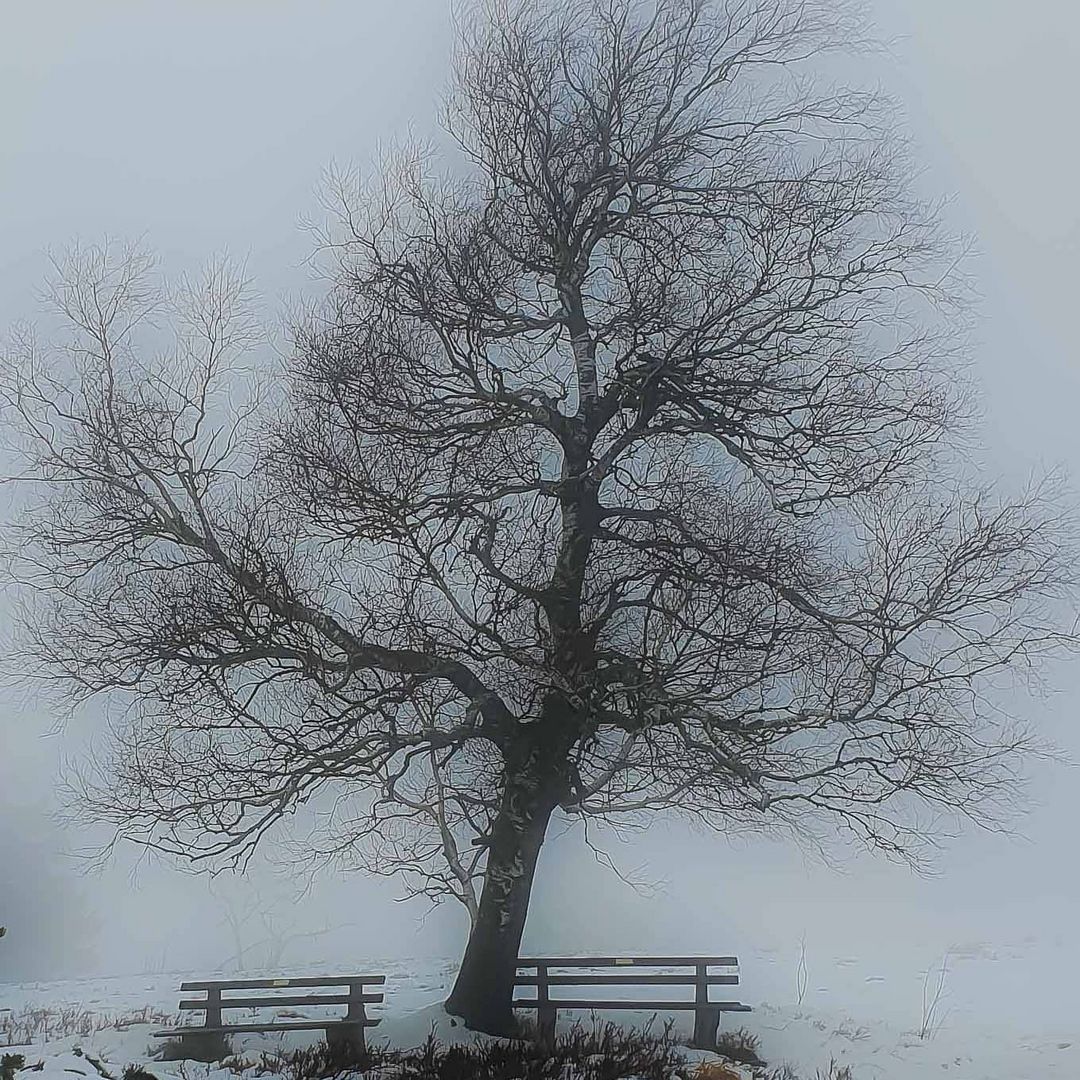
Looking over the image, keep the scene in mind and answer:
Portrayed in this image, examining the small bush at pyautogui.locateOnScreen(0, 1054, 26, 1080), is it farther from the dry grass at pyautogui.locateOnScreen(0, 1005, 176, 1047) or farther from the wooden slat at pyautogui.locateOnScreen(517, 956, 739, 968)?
the wooden slat at pyautogui.locateOnScreen(517, 956, 739, 968)

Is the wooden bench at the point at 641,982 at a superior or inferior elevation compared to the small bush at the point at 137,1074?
superior

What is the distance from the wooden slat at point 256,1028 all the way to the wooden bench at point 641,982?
0.40 metres

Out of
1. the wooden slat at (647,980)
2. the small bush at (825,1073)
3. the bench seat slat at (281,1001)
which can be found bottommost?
the small bush at (825,1073)

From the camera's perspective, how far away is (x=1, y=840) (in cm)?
295

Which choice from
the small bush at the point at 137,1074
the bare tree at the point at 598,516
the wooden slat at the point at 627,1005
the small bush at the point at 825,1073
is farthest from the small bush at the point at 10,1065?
the small bush at the point at 825,1073

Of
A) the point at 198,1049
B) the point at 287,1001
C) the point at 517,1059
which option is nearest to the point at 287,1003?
the point at 287,1001

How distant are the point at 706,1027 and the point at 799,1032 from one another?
213mm

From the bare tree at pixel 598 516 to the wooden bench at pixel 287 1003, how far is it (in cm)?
23

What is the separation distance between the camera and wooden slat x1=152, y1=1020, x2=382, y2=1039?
2.61 meters

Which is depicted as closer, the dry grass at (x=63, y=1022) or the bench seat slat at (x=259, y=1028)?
the bench seat slat at (x=259, y=1028)

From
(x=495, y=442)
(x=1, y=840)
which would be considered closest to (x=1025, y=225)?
(x=495, y=442)

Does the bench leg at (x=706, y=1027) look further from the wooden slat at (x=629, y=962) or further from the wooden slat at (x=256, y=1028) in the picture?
the wooden slat at (x=256, y=1028)

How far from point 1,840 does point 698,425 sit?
6.80 feet

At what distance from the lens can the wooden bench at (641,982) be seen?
2.62 metres
